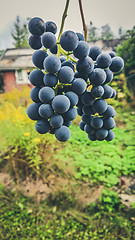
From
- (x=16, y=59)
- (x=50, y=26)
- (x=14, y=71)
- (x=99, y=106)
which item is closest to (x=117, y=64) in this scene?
(x=99, y=106)

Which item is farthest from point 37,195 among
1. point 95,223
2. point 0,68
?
point 0,68

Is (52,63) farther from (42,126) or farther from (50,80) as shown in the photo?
(42,126)

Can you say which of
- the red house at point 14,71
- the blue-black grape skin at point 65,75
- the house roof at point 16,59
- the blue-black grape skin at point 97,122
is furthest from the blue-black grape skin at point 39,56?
the red house at point 14,71

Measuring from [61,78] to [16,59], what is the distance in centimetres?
1594

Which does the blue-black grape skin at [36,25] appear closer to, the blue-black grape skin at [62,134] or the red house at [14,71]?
the blue-black grape skin at [62,134]

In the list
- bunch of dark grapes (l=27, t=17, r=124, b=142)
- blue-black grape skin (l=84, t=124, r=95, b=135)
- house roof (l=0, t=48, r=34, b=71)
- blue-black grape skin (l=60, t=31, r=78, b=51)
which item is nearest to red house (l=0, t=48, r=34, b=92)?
house roof (l=0, t=48, r=34, b=71)

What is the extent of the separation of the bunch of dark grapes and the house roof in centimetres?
1330

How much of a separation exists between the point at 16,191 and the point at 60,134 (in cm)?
296

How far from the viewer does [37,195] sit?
10.0 feet

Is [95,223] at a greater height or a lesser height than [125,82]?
lesser

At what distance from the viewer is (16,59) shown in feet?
49.0

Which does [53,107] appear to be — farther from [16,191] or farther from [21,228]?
[16,191]

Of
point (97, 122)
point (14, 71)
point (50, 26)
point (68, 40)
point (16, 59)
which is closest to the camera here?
point (68, 40)

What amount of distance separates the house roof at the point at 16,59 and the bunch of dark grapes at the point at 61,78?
523 inches
